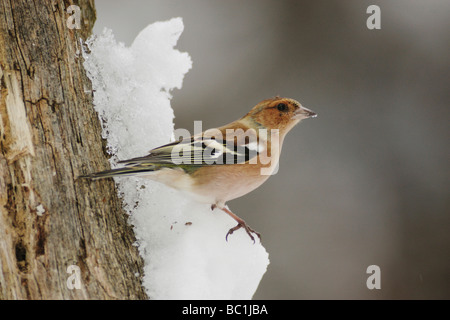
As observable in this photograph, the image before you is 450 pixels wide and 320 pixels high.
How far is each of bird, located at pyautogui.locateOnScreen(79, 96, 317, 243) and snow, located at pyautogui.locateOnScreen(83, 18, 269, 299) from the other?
100 millimetres

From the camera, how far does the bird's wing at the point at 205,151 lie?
8.38ft

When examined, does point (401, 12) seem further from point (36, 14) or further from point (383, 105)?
point (36, 14)

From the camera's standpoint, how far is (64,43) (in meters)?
2.45

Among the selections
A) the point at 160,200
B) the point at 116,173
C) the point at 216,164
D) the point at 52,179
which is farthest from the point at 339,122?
the point at 52,179

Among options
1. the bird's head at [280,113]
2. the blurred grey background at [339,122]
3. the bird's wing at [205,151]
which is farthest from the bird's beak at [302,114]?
the blurred grey background at [339,122]

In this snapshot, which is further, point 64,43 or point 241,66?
point 241,66

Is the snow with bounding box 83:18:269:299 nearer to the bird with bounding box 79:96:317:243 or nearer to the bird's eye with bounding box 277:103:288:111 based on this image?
the bird with bounding box 79:96:317:243

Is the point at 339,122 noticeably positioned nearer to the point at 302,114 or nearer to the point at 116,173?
the point at 302,114

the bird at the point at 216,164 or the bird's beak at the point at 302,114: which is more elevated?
the bird's beak at the point at 302,114

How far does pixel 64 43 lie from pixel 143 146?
71 centimetres

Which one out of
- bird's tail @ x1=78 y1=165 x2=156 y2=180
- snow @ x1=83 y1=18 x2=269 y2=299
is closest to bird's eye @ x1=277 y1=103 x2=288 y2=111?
snow @ x1=83 y1=18 x2=269 y2=299

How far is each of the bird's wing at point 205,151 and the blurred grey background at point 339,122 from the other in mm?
3619

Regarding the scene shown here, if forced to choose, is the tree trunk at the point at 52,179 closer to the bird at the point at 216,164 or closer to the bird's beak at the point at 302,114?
the bird at the point at 216,164
